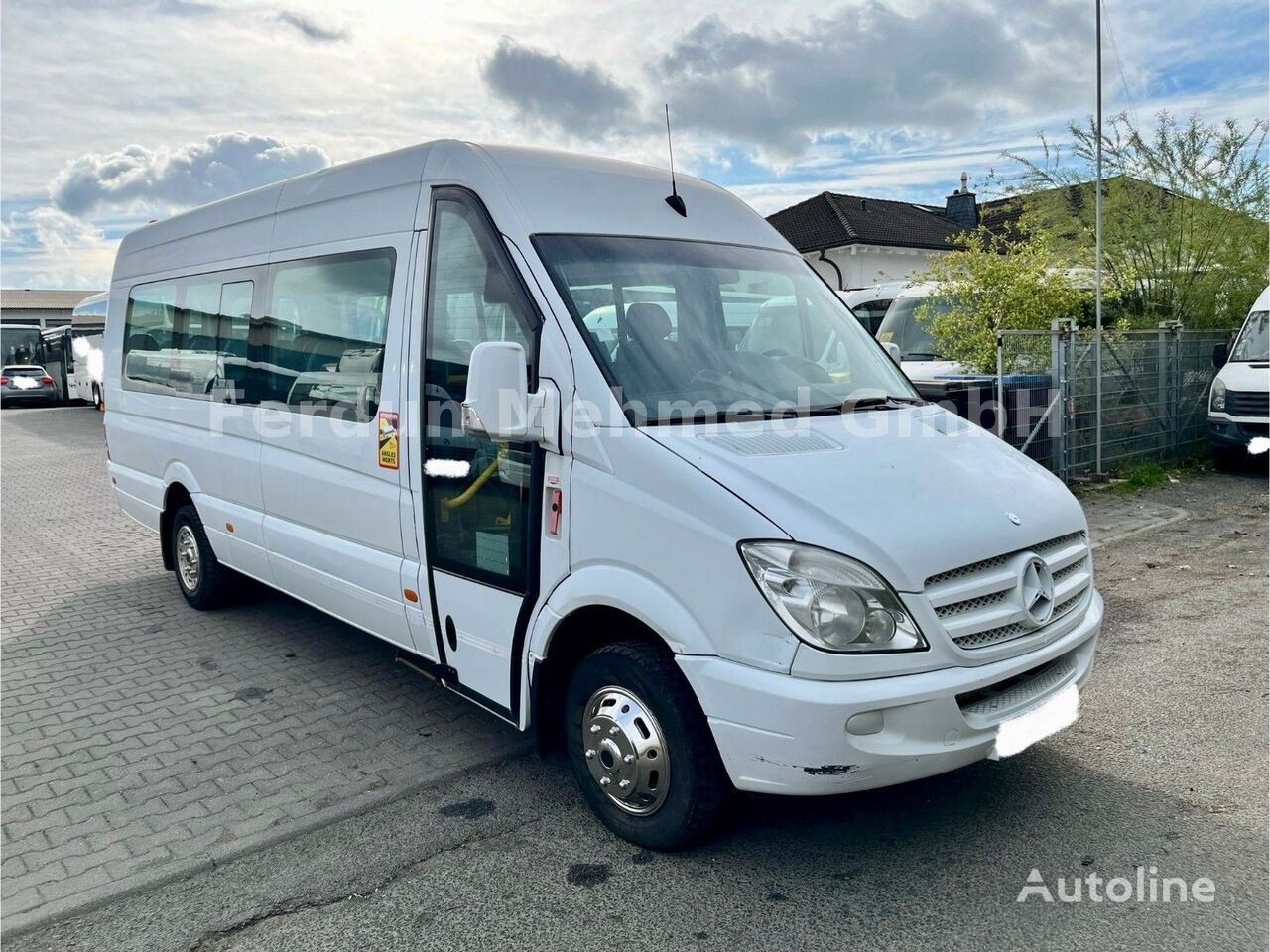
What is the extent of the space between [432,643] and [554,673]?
2.61 feet

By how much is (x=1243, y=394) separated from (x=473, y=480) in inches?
421

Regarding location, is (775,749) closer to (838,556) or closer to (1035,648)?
(838,556)

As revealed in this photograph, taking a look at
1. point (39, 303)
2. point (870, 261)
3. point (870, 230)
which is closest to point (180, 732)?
point (870, 261)

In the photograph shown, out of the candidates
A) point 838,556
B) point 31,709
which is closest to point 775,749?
point 838,556

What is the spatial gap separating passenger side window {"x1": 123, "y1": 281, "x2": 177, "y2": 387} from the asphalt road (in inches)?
164

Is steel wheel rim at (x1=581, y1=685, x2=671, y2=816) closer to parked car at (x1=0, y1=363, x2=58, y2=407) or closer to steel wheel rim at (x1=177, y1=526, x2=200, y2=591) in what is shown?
steel wheel rim at (x1=177, y1=526, x2=200, y2=591)

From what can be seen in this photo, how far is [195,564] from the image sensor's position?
22.6ft

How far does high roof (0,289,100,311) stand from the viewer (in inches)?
2315

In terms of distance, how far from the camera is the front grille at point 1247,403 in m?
11.3

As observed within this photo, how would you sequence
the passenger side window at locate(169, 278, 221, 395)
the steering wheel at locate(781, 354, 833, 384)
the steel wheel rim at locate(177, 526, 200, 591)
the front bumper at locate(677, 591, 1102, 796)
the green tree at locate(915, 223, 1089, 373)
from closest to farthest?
the front bumper at locate(677, 591, 1102, 796), the steering wheel at locate(781, 354, 833, 384), the passenger side window at locate(169, 278, 221, 395), the steel wheel rim at locate(177, 526, 200, 591), the green tree at locate(915, 223, 1089, 373)

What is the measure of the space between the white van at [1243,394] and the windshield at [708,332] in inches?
349

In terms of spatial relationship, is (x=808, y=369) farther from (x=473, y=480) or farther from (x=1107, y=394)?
(x=1107, y=394)

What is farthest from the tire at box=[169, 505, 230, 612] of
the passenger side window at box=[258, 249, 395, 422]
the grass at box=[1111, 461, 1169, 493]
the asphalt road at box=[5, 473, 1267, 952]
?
the grass at box=[1111, 461, 1169, 493]

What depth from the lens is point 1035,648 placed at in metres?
3.45
